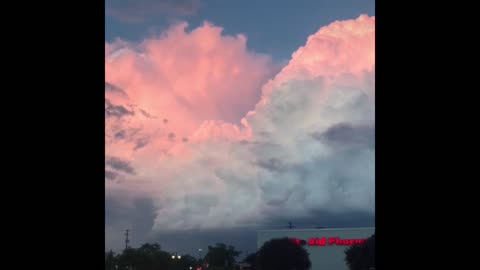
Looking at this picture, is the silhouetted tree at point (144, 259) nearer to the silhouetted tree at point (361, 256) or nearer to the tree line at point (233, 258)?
the tree line at point (233, 258)

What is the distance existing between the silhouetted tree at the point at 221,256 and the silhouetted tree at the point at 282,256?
62.6ft

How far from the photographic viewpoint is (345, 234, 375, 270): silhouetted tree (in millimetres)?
45875

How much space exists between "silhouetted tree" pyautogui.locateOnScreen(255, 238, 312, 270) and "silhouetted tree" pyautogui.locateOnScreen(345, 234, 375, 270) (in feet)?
11.1

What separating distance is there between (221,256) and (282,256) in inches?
914

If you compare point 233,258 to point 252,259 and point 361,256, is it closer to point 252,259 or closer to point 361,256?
point 252,259

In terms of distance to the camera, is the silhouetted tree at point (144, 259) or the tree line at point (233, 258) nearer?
the tree line at point (233, 258)

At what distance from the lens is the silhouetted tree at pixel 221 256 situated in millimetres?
71000

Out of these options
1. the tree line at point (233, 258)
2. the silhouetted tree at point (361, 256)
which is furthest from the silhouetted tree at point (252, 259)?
the silhouetted tree at point (361, 256)
